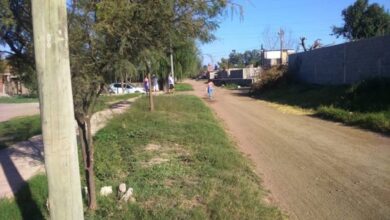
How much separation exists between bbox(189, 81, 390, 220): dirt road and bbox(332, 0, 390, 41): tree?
162 ft

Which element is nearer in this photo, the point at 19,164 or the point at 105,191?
the point at 105,191

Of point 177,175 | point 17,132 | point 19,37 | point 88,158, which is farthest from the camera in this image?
point 17,132

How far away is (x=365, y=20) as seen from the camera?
62312mm

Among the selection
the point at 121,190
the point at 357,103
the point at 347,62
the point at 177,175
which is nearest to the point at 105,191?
the point at 121,190

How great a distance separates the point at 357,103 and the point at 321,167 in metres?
9.30

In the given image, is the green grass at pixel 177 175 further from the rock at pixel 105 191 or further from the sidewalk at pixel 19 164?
the sidewalk at pixel 19 164

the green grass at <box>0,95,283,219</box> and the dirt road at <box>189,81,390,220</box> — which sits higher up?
the green grass at <box>0,95,283,219</box>

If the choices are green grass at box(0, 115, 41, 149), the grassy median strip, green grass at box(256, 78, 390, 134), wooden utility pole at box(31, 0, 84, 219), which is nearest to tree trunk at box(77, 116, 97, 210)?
the grassy median strip

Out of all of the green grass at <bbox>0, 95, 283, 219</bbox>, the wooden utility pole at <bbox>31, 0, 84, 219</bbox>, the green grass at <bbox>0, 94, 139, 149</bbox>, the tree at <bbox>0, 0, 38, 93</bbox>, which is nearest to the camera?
the wooden utility pole at <bbox>31, 0, 84, 219</bbox>

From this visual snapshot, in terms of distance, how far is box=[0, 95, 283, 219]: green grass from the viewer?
6387 mm

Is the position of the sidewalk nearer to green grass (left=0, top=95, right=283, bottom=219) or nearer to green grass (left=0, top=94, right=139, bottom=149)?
green grass (left=0, top=94, right=139, bottom=149)

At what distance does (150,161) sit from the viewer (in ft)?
31.8

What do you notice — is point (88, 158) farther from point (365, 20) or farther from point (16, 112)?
point (365, 20)

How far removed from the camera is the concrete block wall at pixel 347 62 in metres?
19.5
